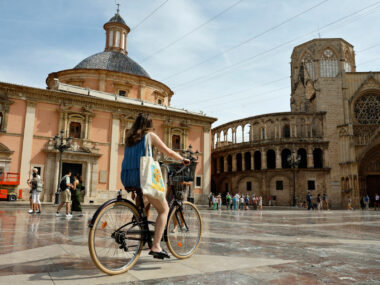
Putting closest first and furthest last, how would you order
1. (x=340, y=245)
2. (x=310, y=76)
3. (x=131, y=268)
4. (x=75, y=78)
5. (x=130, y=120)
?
(x=131, y=268) < (x=340, y=245) < (x=130, y=120) < (x=75, y=78) < (x=310, y=76)

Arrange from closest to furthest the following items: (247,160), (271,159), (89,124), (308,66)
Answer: (89,124), (271,159), (247,160), (308,66)

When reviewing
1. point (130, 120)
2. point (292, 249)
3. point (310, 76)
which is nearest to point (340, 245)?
point (292, 249)

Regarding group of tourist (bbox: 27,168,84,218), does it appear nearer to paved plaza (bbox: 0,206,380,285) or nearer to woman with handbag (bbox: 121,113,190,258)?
paved plaza (bbox: 0,206,380,285)

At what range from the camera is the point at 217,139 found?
48.1 meters

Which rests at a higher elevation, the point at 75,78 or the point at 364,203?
the point at 75,78

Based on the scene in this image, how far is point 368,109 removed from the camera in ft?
126

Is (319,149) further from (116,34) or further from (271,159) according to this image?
(116,34)

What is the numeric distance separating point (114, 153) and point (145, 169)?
23.9 m

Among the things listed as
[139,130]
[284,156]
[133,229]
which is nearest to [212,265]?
[133,229]

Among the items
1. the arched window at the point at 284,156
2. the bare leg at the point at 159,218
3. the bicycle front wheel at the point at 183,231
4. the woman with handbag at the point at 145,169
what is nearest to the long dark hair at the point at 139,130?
the woman with handbag at the point at 145,169

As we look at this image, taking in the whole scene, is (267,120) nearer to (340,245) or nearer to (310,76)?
(310,76)

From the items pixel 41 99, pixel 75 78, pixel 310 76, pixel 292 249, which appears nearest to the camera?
pixel 292 249

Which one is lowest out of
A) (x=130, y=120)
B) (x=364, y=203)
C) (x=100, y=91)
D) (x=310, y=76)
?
(x=364, y=203)

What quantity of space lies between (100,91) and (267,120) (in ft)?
74.1
